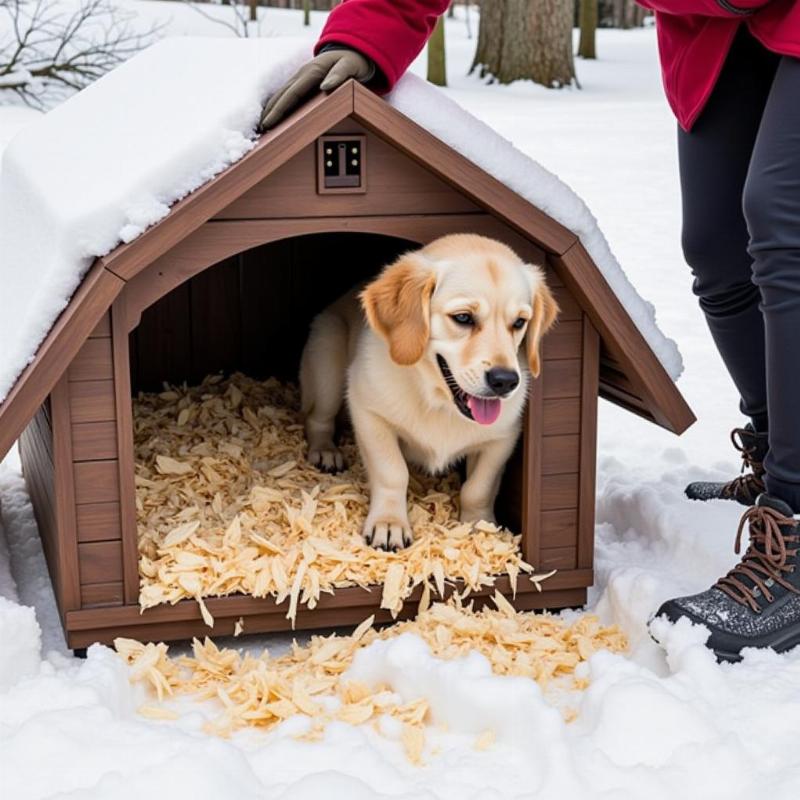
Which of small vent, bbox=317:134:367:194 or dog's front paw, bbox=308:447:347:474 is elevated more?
small vent, bbox=317:134:367:194

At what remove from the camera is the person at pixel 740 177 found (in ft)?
8.07

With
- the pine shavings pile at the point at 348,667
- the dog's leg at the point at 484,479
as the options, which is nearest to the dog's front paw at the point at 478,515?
the dog's leg at the point at 484,479

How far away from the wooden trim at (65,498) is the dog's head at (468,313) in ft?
2.38

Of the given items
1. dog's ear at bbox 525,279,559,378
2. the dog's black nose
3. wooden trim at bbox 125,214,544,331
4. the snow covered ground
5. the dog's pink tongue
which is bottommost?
the snow covered ground

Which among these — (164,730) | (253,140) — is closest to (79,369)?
(253,140)

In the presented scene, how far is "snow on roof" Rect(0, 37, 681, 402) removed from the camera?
2492 mm

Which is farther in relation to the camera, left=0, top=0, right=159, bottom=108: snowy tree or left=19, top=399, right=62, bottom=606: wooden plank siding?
left=0, top=0, right=159, bottom=108: snowy tree

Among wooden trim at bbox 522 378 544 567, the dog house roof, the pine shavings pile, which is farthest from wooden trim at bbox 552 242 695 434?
the pine shavings pile

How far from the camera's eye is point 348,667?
2635 millimetres

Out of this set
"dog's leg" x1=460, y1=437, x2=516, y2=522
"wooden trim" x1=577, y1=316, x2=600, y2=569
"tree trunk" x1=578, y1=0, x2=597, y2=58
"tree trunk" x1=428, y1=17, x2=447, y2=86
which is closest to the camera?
"wooden trim" x1=577, y1=316, x2=600, y2=569

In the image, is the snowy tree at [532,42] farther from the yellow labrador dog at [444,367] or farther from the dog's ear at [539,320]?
the dog's ear at [539,320]

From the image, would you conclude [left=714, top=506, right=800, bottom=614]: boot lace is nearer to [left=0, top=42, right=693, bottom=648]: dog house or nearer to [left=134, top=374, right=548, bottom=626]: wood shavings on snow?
[left=0, top=42, right=693, bottom=648]: dog house

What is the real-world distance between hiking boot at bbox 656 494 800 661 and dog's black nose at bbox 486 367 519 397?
57 centimetres

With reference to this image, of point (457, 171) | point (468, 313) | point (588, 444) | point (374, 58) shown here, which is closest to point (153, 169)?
point (374, 58)
